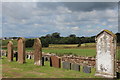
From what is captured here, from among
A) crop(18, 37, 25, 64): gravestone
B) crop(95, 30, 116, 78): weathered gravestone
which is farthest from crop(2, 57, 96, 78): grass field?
crop(18, 37, 25, 64): gravestone

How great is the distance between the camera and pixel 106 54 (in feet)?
41.5

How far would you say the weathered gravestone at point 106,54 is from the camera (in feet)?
40.4

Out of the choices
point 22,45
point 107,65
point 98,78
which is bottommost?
point 98,78

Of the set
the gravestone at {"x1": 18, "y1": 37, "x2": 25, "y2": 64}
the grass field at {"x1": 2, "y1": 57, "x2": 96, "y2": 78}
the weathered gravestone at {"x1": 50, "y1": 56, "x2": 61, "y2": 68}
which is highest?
the gravestone at {"x1": 18, "y1": 37, "x2": 25, "y2": 64}

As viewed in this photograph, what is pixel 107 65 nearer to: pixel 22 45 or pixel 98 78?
pixel 98 78

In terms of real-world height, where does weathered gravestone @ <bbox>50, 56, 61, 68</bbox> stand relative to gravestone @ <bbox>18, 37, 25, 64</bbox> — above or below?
below

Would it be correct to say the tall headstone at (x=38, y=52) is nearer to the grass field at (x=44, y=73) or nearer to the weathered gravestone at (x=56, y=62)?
the weathered gravestone at (x=56, y=62)

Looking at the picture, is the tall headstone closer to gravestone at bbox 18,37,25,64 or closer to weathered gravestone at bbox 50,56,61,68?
weathered gravestone at bbox 50,56,61,68

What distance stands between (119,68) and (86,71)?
300 cm

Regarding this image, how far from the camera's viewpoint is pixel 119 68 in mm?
15180

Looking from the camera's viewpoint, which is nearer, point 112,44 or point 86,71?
point 112,44

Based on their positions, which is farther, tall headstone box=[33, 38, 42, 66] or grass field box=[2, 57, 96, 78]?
tall headstone box=[33, 38, 42, 66]

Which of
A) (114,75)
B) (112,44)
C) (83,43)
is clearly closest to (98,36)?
(112,44)

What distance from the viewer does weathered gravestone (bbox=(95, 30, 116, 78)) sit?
40.4ft
